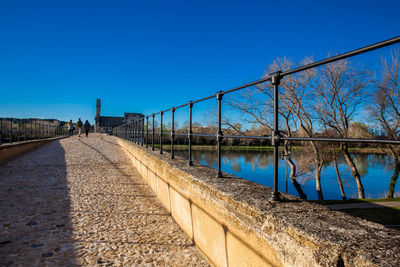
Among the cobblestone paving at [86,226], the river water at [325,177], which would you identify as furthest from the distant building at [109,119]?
the cobblestone paving at [86,226]

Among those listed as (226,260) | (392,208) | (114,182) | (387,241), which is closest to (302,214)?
(387,241)

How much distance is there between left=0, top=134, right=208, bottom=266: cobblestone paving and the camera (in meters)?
2.67

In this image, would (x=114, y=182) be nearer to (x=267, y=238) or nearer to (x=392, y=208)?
(x=267, y=238)

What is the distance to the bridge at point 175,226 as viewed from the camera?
4.31 ft

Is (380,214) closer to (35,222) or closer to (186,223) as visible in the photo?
(186,223)

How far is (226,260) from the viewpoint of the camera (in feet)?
7.29

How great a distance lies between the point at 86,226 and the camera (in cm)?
343

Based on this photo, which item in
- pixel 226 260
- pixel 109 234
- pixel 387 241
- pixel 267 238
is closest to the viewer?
pixel 387 241

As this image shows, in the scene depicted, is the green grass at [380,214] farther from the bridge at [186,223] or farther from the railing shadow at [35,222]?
the railing shadow at [35,222]

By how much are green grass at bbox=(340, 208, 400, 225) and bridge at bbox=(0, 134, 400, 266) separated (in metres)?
8.45

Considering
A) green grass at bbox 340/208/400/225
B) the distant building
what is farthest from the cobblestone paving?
the distant building

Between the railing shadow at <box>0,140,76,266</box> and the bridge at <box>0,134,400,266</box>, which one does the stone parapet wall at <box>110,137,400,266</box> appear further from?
the railing shadow at <box>0,140,76,266</box>

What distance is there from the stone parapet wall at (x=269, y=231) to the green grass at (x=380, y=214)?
8779 millimetres

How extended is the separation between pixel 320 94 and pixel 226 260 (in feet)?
56.5
